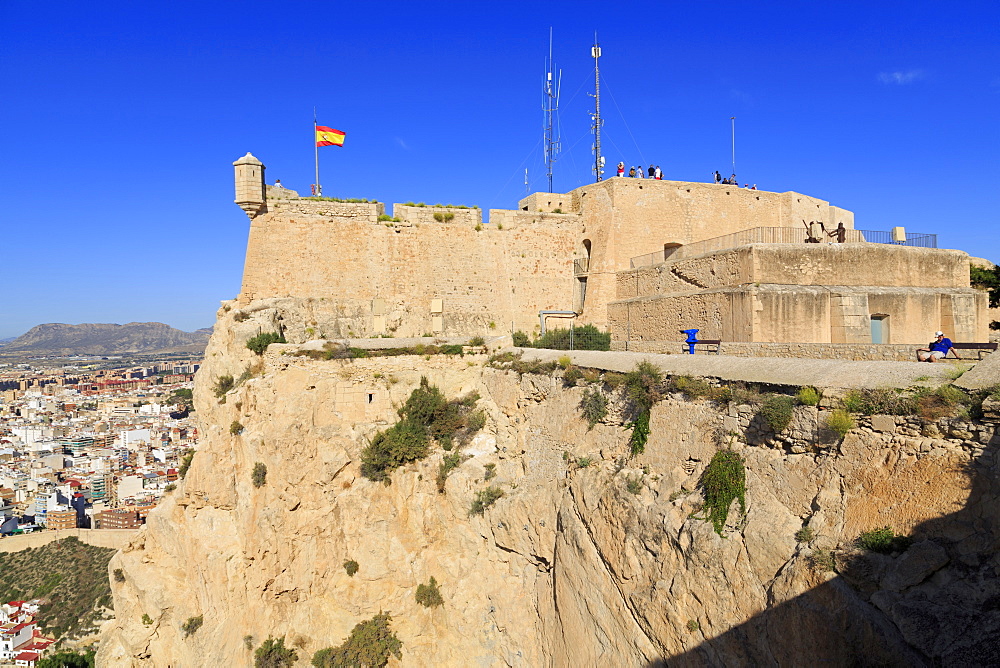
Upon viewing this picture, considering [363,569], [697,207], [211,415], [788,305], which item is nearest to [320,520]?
[363,569]

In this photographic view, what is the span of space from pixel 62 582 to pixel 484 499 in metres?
38.2

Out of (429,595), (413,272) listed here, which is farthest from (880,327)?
(413,272)

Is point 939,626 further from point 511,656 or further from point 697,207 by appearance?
point 697,207

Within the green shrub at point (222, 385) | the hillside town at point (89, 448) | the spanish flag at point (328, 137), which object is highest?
the spanish flag at point (328, 137)

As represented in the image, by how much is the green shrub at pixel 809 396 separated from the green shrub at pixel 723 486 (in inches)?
39.6

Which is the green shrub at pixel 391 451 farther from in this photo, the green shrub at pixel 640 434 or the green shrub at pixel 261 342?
the green shrub at pixel 640 434

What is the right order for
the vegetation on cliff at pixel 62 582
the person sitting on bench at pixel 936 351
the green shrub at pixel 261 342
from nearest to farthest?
1. the person sitting on bench at pixel 936 351
2. the green shrub at pixel 261 342
3. the vegetation on cliff at pixel 62 582

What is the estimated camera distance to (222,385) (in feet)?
46.4

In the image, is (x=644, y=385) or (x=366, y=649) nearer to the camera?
(x=644, y=385)

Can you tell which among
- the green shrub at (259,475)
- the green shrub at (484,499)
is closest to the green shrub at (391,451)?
the green shrub at (484,499)

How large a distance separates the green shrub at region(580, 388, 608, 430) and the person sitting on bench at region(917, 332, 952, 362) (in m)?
4.49

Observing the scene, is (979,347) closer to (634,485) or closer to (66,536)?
(634,485)

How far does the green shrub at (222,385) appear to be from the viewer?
14039mm

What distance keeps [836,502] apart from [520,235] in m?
11.9
